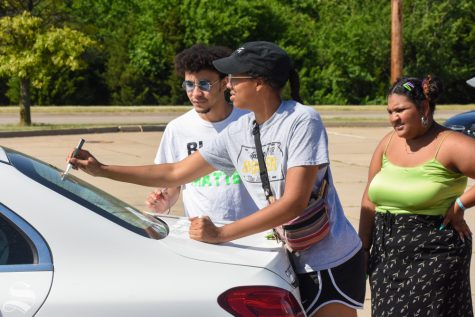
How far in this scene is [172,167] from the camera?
4.31 metres

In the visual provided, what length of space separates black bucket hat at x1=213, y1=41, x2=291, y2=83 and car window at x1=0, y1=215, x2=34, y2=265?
3.56 feet

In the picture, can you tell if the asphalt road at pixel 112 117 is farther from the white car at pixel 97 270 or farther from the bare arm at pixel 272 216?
the white car at pixel 97 270

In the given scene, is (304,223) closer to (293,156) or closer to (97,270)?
(293,156)

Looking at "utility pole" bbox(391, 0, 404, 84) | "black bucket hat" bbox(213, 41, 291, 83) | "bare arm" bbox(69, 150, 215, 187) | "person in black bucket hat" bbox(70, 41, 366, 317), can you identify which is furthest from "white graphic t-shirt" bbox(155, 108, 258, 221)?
"utility pole" bbox(391, 0, 404, 84)

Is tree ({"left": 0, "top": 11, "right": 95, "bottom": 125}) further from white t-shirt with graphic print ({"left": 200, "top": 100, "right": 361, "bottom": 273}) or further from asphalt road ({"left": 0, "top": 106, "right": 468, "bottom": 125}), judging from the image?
white t-shirt with graphic print ({"left": 200, "top": 100, "right": 361, "bottom": 273})

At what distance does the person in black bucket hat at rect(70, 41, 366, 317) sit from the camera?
363 centimetres

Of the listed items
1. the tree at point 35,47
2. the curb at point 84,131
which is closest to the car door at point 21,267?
the curb at point 84,131

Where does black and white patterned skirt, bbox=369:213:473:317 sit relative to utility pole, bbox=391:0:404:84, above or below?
above

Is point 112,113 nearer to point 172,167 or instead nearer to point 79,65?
point 79,65

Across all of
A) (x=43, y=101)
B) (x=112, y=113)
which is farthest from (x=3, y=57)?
(x=43, y=101)

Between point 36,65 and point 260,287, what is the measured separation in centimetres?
2165

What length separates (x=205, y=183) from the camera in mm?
4645

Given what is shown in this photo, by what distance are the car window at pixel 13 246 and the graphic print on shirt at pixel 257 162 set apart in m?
1.03

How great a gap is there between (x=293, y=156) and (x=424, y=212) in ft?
3.63
